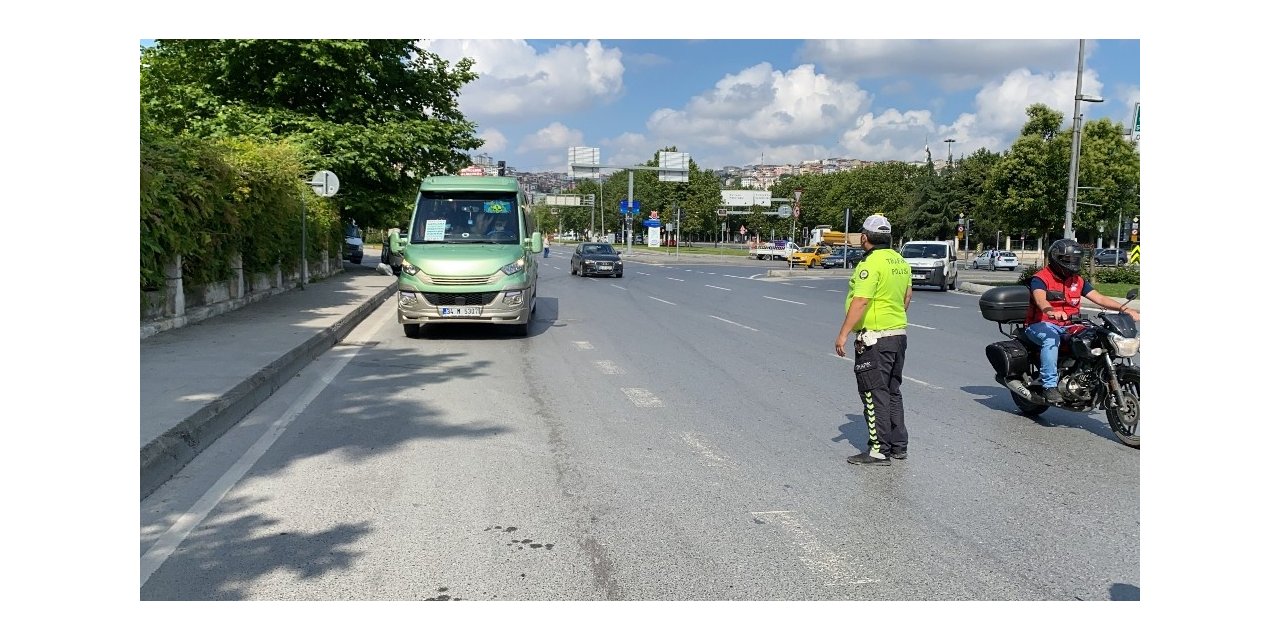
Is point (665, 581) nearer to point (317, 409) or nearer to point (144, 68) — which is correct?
point (317, 409)

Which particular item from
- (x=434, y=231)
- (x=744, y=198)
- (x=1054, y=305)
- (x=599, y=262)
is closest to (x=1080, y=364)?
(x=1054, y=305)

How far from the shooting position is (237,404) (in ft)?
26.3

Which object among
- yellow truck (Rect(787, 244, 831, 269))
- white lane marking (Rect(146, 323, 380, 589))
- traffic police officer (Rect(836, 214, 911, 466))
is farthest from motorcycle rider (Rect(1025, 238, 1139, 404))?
yellow truck (Rect(787, 244, 831, 269))

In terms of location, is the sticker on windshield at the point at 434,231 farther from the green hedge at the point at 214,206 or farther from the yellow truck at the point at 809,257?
the yellow truck at the point at 809,257

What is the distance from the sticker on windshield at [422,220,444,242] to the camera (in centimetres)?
1465

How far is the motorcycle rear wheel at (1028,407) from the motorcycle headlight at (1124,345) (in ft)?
3.76

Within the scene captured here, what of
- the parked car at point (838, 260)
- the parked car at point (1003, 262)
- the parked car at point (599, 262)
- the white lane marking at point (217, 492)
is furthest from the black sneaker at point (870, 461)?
the parked car at point (1003, 262)

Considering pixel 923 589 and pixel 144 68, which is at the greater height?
pixel 144 68

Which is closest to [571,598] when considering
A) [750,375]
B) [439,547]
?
[439,547]

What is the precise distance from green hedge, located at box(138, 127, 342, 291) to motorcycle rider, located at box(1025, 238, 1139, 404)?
973cm

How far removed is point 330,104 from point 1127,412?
24652 mm

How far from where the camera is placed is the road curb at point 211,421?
5918 millimetres

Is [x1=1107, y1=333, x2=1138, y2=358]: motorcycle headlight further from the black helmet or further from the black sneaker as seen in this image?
the black sneaker

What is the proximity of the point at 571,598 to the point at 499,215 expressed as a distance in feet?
37.7
